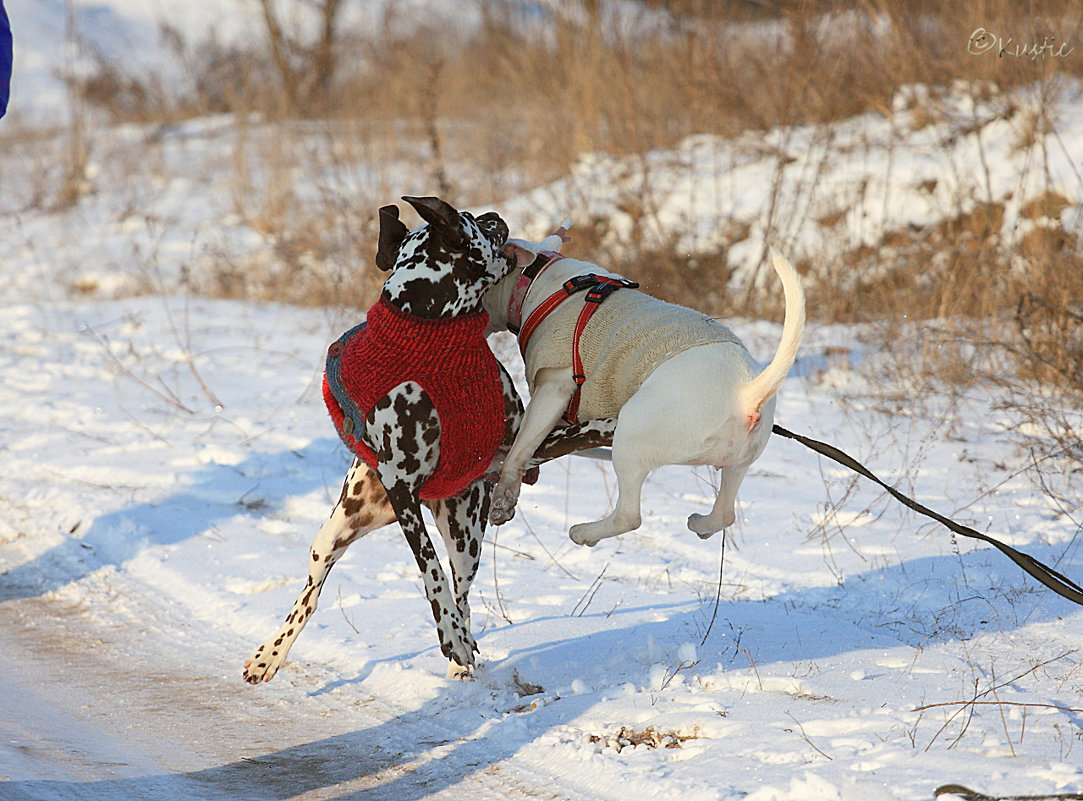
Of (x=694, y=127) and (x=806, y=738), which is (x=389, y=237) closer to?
(x=806, y=738)

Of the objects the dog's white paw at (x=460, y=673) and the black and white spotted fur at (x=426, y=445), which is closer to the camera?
the black and white spotted fur at (x=426, y=445)

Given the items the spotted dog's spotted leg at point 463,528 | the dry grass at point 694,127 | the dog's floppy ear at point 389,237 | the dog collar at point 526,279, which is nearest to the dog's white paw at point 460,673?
the spotted dog's spotted leg at point 463,528

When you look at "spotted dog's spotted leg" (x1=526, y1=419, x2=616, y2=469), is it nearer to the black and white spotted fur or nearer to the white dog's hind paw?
the black and white spotted fur

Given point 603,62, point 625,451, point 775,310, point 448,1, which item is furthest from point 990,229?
point 448,1

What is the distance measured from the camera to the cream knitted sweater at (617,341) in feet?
8.11

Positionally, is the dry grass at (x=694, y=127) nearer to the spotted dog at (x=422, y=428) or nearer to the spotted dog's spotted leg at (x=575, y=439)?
the spotted dog's spotted leg at (x=575, y=439)

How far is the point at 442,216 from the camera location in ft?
8.18

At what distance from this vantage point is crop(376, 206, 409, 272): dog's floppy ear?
273 cm

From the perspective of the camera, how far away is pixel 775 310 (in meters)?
8.11

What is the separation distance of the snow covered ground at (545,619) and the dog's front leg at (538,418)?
28.9 inches

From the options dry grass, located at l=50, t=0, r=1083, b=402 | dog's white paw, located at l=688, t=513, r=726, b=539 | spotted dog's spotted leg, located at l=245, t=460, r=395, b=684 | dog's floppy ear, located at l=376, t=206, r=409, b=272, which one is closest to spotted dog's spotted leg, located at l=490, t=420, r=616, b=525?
dog's white paw, located at l=688, t=513, r=726, b=539

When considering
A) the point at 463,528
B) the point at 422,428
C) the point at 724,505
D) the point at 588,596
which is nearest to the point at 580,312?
the point at 422,428

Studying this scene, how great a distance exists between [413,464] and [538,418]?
379mm

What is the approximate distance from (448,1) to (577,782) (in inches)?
605
